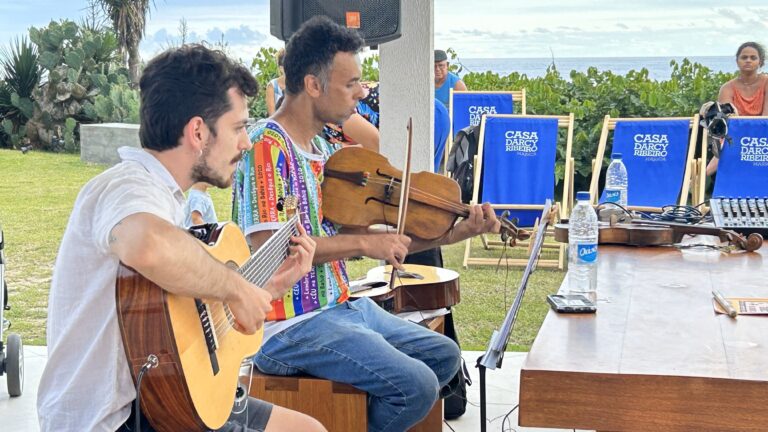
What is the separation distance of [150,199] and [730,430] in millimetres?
1190

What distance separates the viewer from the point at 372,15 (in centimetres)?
421

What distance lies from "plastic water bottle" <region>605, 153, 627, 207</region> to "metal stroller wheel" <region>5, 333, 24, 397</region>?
8.14ft

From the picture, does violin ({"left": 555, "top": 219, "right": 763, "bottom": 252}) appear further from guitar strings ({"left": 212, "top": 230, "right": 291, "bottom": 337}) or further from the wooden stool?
guitar strings ({"left": 212, "top": 230, "right": 291, "bottom": 337})

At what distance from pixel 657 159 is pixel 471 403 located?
3.60 m

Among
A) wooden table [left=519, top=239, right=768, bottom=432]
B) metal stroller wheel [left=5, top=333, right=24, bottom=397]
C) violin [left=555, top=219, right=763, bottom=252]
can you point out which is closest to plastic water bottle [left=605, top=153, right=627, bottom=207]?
violin [left=555, top=219, right=763, bottom=252]

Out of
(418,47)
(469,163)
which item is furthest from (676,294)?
(469,163)

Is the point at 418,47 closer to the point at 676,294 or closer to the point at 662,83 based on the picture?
the point at 676,294

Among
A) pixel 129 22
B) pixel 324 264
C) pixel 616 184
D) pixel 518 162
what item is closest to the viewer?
pixel 324 264

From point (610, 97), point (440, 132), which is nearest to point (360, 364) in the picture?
point (440, 132)

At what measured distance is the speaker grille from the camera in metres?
4.17

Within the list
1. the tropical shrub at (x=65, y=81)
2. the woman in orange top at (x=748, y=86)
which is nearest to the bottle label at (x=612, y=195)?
the woman in orange top at (x=748, y=86)

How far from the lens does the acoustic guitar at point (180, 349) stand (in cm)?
189

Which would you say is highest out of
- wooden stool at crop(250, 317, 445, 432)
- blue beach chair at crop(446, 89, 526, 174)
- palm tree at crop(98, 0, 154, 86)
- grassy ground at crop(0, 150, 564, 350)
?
palm tree at crop(98, 0, 154, 86)

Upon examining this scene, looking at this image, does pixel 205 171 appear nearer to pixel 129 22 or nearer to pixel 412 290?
pixel 412 290
